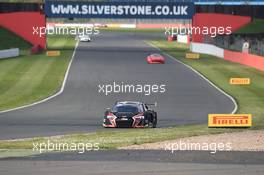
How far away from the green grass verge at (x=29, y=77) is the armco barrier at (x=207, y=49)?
1608 cm

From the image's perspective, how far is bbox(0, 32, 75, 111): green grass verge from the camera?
50.4 metres

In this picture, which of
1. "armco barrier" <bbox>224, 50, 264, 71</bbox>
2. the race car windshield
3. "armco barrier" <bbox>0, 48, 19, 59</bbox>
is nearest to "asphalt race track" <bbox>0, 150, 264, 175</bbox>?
the race car windshield

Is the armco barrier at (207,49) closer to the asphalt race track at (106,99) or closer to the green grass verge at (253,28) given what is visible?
the green grass verge at (253,28)

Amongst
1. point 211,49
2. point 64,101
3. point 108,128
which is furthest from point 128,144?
point 211,49

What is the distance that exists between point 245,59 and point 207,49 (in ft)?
60.7

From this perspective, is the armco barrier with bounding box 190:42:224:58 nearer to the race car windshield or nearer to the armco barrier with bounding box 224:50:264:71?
the armco barrier with bounding box 224:50:264:71

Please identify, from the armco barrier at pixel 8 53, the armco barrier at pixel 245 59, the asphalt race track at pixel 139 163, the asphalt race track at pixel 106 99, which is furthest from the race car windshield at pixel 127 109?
the armco barrier at pixel 8 53

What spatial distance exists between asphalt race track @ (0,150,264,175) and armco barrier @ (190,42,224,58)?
65967mm

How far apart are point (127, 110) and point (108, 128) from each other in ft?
3.95

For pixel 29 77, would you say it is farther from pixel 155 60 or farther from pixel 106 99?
pixel 155 60

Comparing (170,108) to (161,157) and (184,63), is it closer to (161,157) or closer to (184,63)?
(161,157)

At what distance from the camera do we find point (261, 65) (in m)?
70.2

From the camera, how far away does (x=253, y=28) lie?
339 ft

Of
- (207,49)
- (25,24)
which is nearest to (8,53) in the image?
(25,24)
